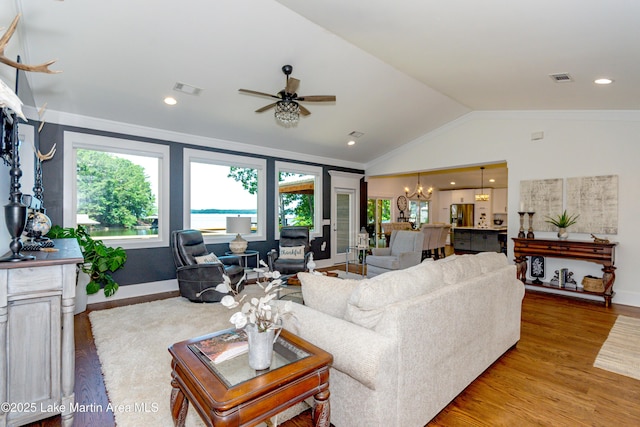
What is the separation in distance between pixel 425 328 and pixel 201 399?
4.08 ft

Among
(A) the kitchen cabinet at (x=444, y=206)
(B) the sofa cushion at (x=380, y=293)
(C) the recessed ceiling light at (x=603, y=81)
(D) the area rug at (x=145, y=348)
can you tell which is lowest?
(D) the area rug at (x=145, y=348)

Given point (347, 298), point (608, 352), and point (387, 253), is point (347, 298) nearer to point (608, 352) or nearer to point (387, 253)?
point (608, 352)

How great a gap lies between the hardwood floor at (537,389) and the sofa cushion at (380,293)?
24.3 inches

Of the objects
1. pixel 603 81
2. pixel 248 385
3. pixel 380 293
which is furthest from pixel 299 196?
pixel 248 385

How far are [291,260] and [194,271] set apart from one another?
1679 mm

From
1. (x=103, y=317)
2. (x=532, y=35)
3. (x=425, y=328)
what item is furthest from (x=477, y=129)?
(x=103, y=317)

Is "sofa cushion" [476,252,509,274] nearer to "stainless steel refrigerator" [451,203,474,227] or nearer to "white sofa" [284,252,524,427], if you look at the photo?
"white sofa" [284,252,524,427]

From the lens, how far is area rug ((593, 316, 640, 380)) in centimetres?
261

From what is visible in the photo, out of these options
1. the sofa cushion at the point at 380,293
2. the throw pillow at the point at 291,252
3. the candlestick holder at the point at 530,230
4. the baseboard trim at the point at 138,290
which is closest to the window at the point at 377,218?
the throw pillow at the point at 291,252

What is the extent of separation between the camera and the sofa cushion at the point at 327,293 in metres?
1.93

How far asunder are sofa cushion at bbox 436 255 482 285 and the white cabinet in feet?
35.6

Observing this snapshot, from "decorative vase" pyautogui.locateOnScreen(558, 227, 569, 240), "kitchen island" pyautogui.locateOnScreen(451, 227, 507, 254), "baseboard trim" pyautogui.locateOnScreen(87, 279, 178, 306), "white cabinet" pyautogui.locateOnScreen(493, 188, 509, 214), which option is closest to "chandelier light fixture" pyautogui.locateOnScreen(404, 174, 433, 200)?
"kitchen island" pyautogui.locateOnScreen(451, 227, 507, 254)

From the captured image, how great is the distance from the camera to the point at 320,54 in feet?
12.2

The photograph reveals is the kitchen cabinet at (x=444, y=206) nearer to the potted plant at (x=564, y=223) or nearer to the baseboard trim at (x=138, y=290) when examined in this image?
the potted plant at (x=564, y=223)
